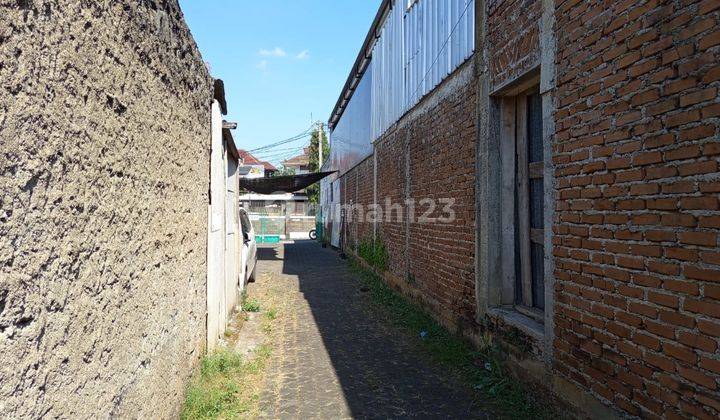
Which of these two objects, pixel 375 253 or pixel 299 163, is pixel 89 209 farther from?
pixel 299 163

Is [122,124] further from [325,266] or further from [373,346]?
[325,266]

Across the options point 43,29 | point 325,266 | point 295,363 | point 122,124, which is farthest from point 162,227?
point 325,266

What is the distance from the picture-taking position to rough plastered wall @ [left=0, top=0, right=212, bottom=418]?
1.44m

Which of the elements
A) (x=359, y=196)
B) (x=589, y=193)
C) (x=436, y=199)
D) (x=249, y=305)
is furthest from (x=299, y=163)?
(x=589, y=193)

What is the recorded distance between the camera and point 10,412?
1.41 metres

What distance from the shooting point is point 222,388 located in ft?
15.1

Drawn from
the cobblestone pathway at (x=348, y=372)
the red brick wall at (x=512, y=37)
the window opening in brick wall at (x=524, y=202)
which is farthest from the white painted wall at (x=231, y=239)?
the red brick wall at (x=512, y=37)

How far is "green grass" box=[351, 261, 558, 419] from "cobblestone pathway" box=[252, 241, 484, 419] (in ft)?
0.54

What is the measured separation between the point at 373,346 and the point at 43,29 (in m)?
5.29

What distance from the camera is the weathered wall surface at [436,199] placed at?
5.77m

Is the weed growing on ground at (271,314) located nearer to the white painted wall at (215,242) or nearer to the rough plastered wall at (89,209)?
the white painted wall at (215,242)

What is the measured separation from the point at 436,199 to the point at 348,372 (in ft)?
8.91

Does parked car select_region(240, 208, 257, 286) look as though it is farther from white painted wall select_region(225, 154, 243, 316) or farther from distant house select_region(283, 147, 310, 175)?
distant house select_region(283, 147, 310, 175)

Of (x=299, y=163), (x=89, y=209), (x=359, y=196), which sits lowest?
(x=89, y=209)
